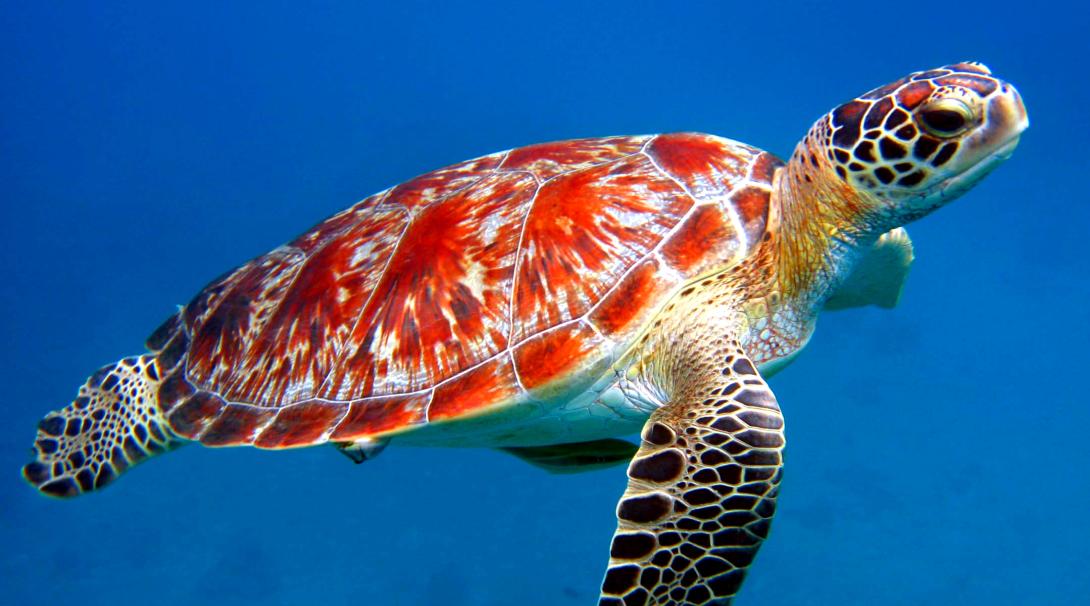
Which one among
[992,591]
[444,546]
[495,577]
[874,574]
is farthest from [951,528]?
[444,546]

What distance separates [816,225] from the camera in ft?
9.58

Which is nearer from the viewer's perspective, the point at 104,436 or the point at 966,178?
the point at 966,178

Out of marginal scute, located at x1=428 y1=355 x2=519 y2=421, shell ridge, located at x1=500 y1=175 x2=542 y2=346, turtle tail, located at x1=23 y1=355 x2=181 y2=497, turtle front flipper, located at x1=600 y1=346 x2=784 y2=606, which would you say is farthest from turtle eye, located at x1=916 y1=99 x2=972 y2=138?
turtle tail, located at x1=23 y1=355 x2=181 y2=497

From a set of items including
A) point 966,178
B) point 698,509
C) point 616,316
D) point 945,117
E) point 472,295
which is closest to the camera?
point 698,509

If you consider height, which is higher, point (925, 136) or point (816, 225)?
point (925, 136)

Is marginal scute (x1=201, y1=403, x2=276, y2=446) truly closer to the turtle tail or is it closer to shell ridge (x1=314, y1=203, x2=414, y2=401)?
shell ridge (x1=314, y1=203, x2=414, y2=401)

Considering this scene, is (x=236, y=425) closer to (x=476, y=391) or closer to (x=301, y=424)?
(x=301, y=424)

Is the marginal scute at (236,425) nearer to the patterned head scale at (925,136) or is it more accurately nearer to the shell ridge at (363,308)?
the shell ridge at (363,308)

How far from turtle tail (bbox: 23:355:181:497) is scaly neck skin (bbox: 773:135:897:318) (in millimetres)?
3238

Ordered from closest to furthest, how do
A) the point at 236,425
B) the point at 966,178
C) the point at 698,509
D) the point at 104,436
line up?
the point at 698,509
the point at 966,178
the point at 236,425
the point at 104,436

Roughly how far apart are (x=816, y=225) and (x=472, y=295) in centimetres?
154

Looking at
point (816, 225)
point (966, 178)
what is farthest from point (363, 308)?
point (966, 178)

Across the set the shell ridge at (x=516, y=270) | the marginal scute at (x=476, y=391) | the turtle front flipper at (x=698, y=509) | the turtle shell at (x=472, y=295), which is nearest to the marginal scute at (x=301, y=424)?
the turtle shell at (x=472, y=295)

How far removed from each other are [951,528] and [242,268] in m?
9.38
